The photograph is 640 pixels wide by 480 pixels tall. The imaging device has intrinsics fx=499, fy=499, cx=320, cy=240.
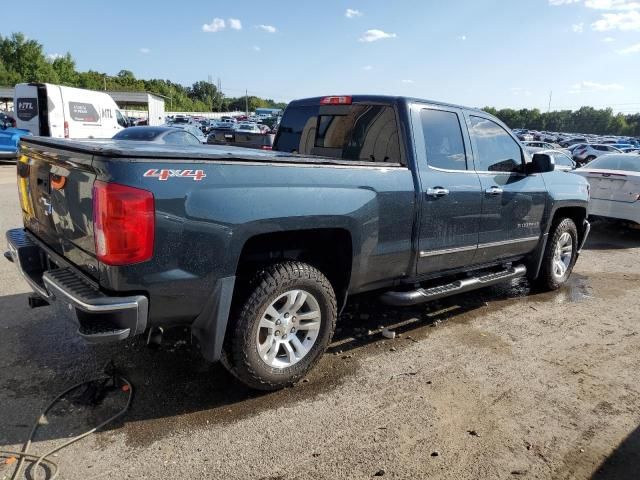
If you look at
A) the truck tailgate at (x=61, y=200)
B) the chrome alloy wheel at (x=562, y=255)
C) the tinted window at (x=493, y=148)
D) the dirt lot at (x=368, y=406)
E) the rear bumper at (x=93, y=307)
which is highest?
the tinted window at (x=493, y=148)

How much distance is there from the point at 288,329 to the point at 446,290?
163 cm

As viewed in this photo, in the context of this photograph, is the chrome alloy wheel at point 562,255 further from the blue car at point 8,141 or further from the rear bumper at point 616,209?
the blue car at point 8,141

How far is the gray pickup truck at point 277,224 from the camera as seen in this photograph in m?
2.61

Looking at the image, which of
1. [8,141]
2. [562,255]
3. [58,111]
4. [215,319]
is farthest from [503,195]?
[58,111]

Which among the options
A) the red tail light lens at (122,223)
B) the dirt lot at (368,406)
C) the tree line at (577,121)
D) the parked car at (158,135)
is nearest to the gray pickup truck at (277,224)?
the red tail light lens at (122,223)

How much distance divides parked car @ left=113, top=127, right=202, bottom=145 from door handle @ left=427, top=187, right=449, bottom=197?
339 inches

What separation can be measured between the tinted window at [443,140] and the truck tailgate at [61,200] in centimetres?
261

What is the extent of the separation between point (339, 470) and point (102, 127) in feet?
62.3

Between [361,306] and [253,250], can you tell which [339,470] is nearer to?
[253,250]

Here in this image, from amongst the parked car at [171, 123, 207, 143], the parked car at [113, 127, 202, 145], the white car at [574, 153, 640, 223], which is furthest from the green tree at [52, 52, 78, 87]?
the white car at [574, 153, 640, 223]

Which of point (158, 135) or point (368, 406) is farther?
point (158, 135)

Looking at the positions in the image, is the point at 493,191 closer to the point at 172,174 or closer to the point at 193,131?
the point at 172,174

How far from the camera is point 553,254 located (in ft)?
18.8

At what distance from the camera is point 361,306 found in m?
5.13
